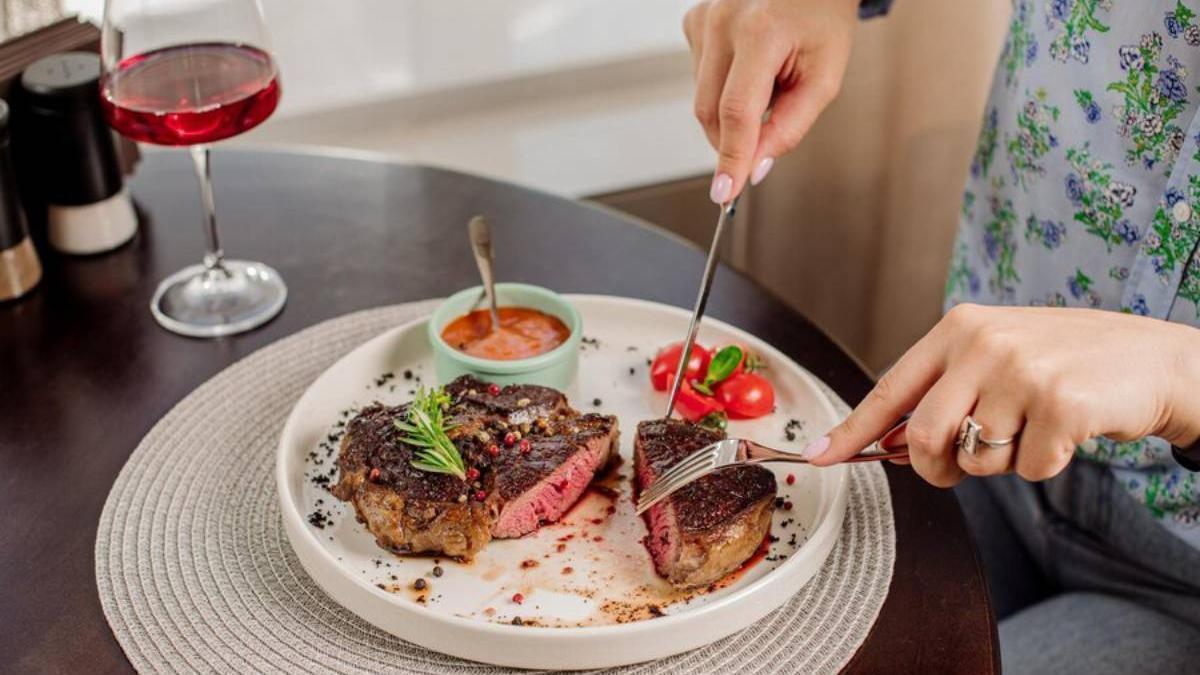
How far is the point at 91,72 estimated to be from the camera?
2135 millimetres

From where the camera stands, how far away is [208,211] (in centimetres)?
207

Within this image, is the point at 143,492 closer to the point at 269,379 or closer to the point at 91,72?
the point at 269,379

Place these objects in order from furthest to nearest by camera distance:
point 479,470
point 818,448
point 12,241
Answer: point 12,241 < point 479,470 < point 818,448

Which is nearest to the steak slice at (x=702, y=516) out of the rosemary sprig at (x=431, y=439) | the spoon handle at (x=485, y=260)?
the rosemary sprig at (x=431, y=439)

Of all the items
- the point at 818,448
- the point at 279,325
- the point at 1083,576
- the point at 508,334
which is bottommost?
the point at 1083,576

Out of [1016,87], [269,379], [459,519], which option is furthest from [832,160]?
[459,519]

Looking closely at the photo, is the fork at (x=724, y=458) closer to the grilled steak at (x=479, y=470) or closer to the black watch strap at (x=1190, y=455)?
the grilled steak at (x=479, y=470)

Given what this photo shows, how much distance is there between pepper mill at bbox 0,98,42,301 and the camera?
200cm

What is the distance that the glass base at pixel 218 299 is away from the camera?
2068 millimetres

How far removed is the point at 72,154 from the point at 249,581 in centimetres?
96

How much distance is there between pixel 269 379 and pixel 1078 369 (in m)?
1.20

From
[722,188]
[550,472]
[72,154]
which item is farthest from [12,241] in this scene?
[722,188]

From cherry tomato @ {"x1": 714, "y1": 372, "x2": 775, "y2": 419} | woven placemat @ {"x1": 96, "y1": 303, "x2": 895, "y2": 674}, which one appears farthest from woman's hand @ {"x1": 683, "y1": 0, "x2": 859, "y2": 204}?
woven placemat @ {"x1": 96, "y1": 303, "x2": 895, "y2": 674}

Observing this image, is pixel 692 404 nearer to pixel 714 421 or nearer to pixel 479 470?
pixel 714 421
